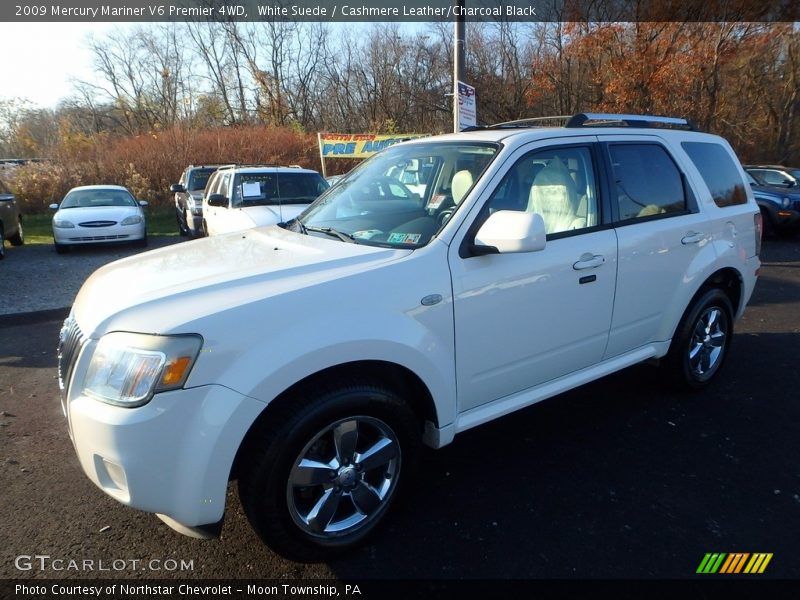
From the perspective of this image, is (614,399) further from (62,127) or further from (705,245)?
(62,127)

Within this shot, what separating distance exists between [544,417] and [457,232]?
1888 millimetres

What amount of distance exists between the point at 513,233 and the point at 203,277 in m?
1.48

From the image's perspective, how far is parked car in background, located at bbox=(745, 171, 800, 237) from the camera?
11.6 m

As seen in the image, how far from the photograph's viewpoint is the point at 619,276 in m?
3.39

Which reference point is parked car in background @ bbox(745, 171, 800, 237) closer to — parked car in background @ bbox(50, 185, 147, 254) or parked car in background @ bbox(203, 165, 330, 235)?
parked car in background @ bbox(203, 165, 330, 235)

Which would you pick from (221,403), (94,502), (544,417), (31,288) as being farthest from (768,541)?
(31,288)

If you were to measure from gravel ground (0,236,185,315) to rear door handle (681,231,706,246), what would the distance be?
714 cm

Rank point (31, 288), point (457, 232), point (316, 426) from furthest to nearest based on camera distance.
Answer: point (31, 288) → point (457, 232) → point (316, 426)

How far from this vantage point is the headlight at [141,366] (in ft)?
6.72

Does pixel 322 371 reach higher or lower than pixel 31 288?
higher

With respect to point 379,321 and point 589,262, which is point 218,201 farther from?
point 379,321

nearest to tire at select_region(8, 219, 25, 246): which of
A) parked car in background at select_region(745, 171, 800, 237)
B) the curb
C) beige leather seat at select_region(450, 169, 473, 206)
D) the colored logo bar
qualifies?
A: the curb

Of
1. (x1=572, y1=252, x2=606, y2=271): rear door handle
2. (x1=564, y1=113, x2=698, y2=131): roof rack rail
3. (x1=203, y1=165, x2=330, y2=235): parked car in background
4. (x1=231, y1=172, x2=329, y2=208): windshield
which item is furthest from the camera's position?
(x1=231, y1=172, x2=329, y2=208): windshield

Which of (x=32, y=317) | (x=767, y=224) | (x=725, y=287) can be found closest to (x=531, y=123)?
(x=725, y=287)
